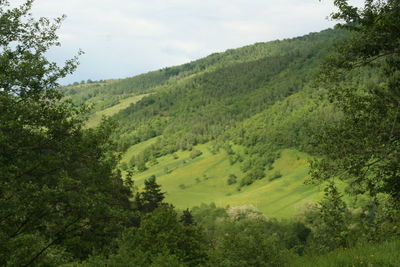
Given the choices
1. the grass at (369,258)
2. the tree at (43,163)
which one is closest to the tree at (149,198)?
the tree at (43,163)

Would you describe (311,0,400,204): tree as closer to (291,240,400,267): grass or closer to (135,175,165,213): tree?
(291,240,400,267): grass

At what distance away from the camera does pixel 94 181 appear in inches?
489

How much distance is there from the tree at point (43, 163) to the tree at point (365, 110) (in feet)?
26.2

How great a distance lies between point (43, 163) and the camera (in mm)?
11820

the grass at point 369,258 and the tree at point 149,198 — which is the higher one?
the grass at point 369,258

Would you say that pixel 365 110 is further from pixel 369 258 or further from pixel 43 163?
pixel 43 163

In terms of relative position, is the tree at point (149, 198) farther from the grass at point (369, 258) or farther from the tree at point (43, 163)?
the grass at point (369, 258)

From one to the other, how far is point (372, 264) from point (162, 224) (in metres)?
32.9

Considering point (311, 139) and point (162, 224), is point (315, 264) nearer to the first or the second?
point (311, 139)

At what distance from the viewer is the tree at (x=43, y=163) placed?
434 inches

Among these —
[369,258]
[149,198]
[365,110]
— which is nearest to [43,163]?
[369,258]

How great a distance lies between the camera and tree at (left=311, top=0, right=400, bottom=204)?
12.5 m

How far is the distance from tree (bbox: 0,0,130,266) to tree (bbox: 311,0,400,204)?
799 cm

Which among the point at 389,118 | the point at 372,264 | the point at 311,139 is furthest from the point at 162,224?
the point at 372,264
